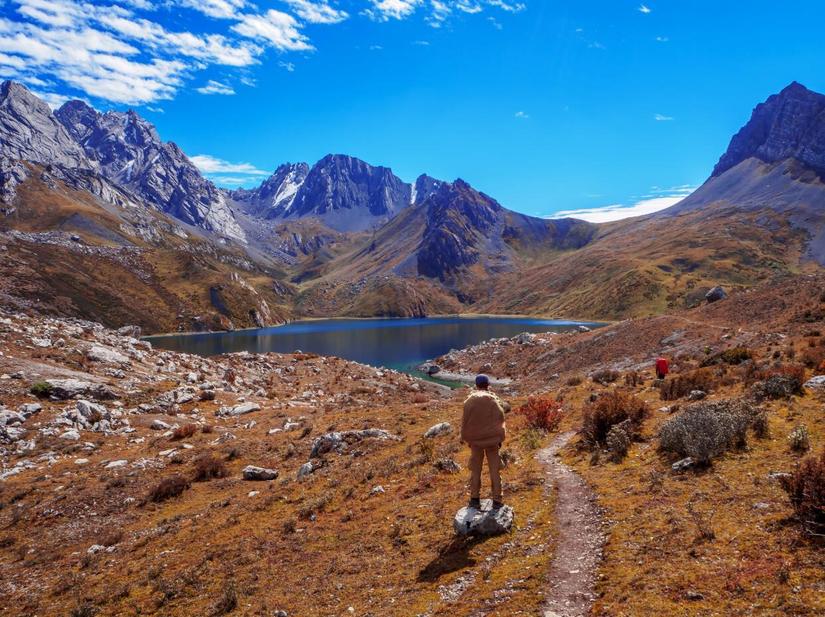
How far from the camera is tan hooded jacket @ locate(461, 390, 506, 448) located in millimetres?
10758

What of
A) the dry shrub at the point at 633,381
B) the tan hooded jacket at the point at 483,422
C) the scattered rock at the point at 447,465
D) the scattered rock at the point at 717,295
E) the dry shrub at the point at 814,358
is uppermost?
the scattered rock at the point at 717,295

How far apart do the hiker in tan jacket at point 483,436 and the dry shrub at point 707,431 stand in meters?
4.97

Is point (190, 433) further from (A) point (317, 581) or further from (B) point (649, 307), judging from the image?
(B) point (649, 307)

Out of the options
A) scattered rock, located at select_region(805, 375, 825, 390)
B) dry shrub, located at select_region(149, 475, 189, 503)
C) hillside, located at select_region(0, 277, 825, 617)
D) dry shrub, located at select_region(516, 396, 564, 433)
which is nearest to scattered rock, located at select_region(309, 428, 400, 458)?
hillside, located at select_region(0, 277, 825, 617)

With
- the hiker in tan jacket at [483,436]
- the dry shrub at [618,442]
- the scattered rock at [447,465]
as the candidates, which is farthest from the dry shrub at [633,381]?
the hiker in tan jacket at [483,436]

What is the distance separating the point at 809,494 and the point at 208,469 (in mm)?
19510

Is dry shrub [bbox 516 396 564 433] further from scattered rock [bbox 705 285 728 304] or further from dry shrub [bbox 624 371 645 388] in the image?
scattered rock [bbox 705 285 728 304]

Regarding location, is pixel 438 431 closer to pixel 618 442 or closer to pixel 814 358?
pixel 618 442

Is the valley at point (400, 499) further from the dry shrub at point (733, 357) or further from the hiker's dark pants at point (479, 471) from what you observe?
the hiker's dark pants at point (479, 471)

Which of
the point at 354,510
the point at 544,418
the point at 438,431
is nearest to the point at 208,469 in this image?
the point at 354,510

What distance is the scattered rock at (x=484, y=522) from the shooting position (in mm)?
10078

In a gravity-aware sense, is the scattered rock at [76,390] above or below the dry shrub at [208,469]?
above

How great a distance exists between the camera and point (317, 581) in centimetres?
Result: 984

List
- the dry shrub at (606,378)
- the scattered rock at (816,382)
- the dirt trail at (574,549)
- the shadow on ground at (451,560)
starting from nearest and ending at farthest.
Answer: the dirt trail at (574,549), the shadow on ground at (451,560), the scattered rock at (816,382), the dry shrub at (606,378)
